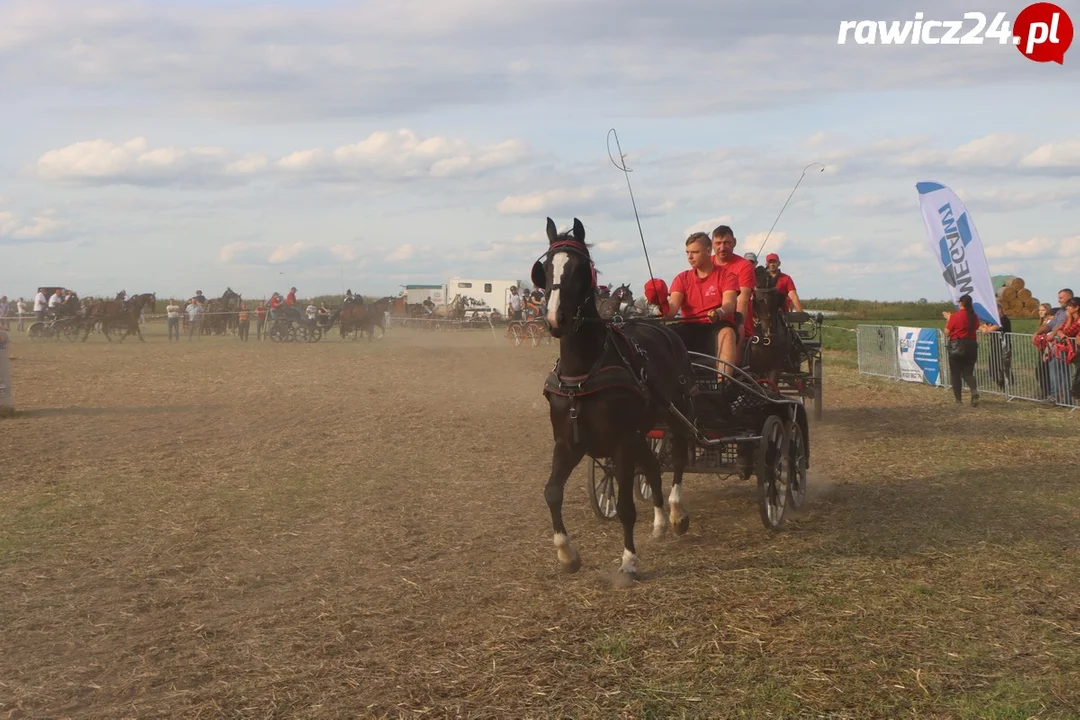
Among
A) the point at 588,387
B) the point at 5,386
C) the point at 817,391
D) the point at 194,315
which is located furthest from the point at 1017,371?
the point at 194,315

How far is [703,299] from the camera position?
8.21 meters

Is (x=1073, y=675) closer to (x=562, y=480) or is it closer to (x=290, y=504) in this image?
(x=562, y=480)

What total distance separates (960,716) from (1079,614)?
1.82 m

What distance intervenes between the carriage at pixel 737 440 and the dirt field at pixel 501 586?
1.01ft

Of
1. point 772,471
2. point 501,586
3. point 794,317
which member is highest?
point 794,317

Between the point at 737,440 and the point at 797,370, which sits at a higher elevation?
the point at 797,370

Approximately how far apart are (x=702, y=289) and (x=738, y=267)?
343 mm

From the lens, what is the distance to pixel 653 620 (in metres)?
5.42

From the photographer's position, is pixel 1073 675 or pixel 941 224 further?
pixel 941 224

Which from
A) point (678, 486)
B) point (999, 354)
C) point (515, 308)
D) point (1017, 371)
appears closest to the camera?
point (678, 486)

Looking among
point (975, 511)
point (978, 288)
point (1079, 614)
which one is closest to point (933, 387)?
point (978, 288)

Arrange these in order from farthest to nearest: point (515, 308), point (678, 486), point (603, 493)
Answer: point (515, 308) → point (603, 493) → point (678, 486)

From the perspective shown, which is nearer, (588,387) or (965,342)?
(588,387)

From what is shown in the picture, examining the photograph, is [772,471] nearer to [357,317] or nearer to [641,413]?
[641,413]
